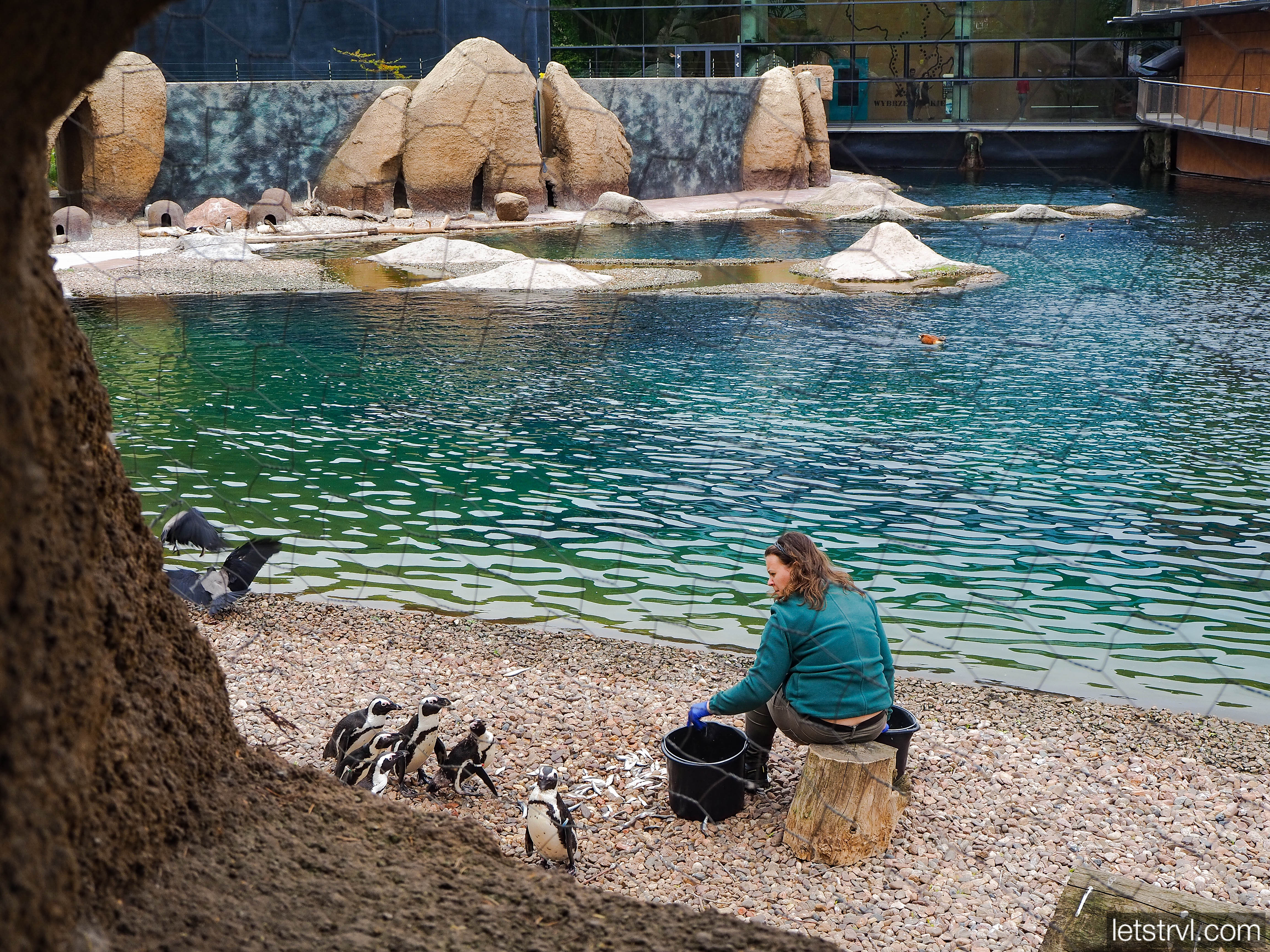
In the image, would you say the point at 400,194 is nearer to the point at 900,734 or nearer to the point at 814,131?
the point at 814,131

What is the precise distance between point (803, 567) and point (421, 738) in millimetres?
1331

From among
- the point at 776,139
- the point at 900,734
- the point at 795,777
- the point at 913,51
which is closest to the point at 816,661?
the point at 900,734

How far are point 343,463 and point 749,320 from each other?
592 centimetres

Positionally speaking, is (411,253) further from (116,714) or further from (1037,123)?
(1037,123)

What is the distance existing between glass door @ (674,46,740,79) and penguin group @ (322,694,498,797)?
83.8 feet

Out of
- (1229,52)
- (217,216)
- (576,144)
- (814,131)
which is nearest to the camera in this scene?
(217,216)

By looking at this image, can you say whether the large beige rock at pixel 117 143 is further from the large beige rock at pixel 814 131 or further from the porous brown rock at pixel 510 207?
the large beige rock at pixel 814 131

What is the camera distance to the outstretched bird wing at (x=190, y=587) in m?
5.26

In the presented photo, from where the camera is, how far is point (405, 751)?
3.76 m

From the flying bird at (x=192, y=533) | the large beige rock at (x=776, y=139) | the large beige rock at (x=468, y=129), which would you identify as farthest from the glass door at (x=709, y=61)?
the flying bird at (x=192, y=533)

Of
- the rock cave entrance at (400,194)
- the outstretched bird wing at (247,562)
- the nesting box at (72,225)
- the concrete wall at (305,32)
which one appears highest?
the concrete wall at (305,32)

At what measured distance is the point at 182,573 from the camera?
532cm

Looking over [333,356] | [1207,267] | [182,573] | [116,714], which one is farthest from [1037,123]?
[116,714]

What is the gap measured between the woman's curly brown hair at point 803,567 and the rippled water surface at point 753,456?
1701 mm
